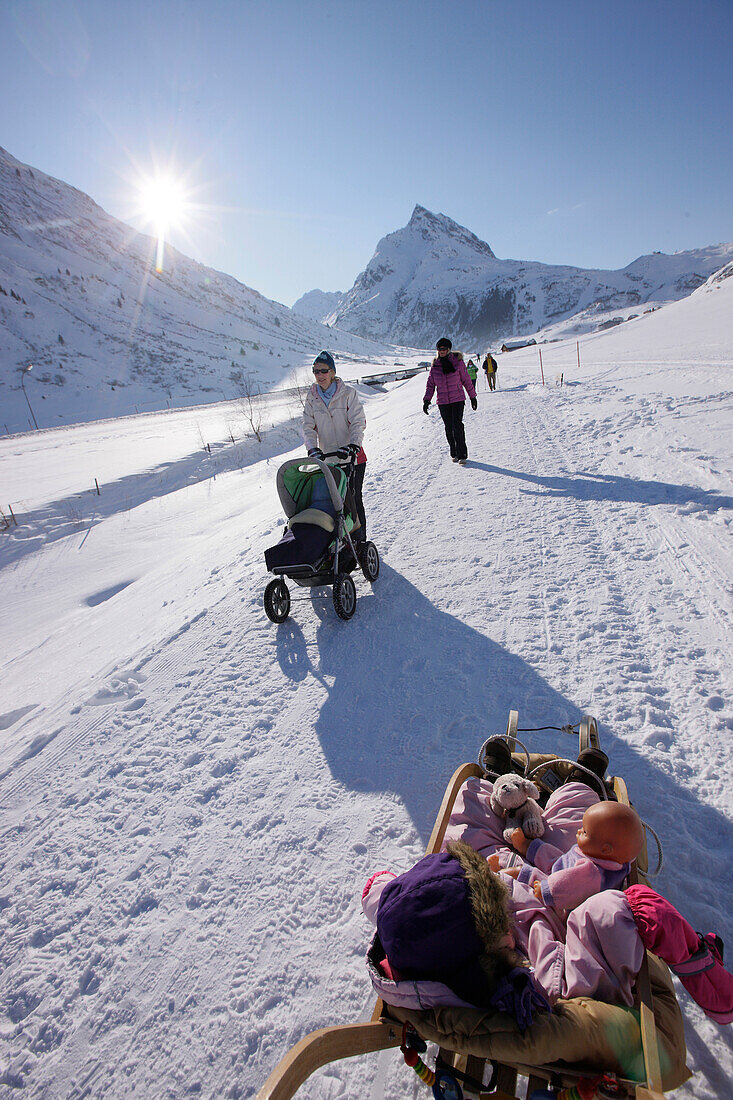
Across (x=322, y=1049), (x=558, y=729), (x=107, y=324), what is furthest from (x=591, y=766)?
(x=107, y=324)

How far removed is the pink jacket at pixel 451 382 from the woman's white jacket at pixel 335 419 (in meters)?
3.33

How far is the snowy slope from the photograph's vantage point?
200 centimetres

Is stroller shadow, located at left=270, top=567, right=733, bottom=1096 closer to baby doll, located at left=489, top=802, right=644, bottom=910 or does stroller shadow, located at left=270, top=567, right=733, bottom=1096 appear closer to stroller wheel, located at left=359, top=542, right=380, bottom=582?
stroller wheel, located at left=359, top=542, right=380, bottom=582

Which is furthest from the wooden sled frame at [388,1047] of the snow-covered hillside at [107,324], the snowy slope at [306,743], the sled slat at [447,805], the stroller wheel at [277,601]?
the snow-covered hillside at [107,324]

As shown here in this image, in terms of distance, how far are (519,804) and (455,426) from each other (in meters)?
7.14

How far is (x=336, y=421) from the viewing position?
511 centimetres

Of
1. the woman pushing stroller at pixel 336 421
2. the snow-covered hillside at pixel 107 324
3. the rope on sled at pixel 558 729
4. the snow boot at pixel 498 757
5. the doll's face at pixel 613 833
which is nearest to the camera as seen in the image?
the doll's face at pixel 613 833

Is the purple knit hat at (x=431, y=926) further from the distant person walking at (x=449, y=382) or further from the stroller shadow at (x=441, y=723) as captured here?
the distant person walking at (x=449, y=382)

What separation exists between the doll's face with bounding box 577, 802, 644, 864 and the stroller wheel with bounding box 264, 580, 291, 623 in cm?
328

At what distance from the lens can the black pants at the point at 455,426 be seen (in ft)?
27.0

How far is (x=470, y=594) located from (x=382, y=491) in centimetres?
400

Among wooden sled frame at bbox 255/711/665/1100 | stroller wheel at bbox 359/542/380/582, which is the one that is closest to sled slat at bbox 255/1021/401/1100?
wooden sled frame at bbox 255/711/665/1100

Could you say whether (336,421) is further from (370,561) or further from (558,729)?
→ (558,729)

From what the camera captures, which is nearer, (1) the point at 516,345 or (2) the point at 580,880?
(2) the point at 580,880
